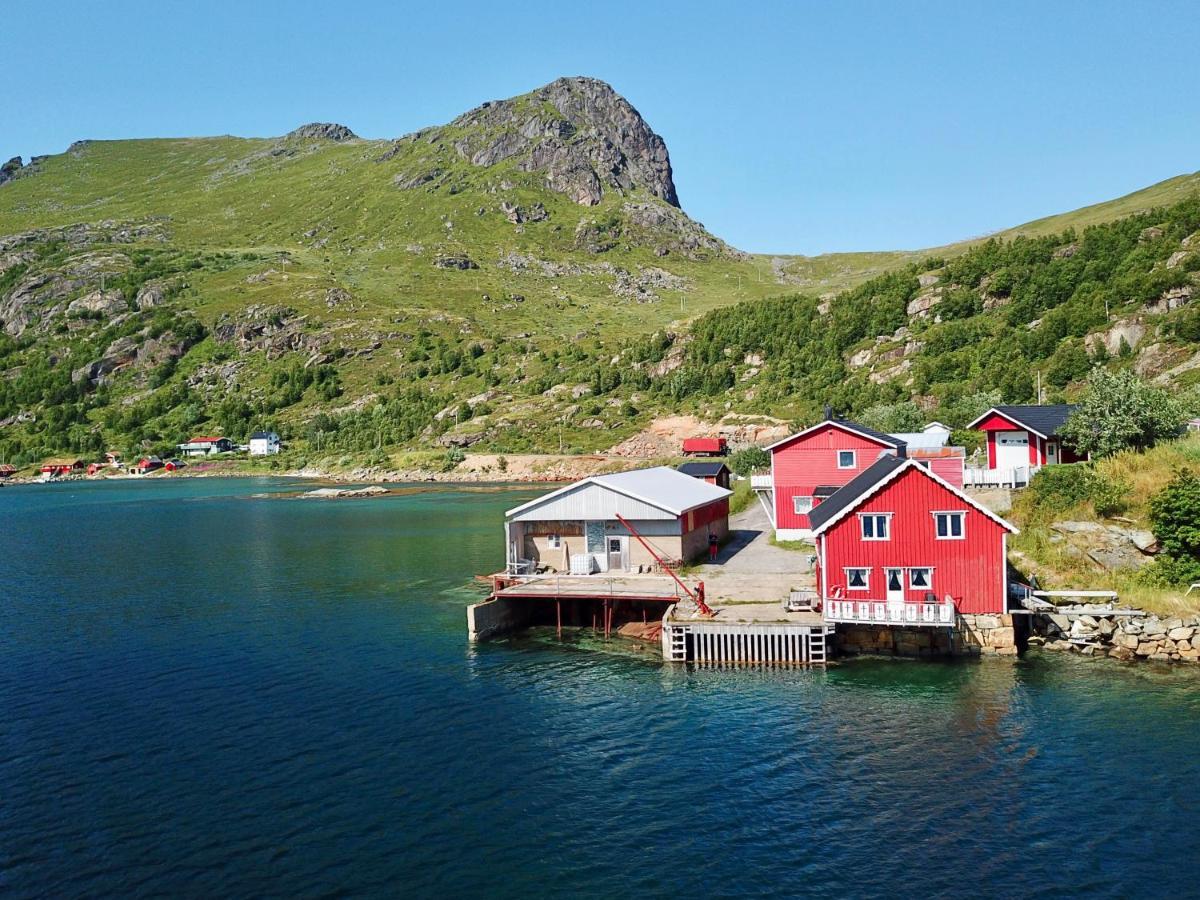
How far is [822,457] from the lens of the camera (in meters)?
56.0

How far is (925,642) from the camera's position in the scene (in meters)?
36.7

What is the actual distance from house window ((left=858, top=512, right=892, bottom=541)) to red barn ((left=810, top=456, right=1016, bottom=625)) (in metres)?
0.04

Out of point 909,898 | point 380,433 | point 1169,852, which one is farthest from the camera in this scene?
point 380,433

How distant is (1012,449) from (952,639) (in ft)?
90.1

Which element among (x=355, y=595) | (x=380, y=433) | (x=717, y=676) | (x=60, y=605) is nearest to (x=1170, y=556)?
(x=717, y=676)

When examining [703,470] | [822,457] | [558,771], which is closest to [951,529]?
[822,457]

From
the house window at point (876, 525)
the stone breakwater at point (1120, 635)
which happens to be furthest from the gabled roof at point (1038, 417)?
the house window at point (876, 525)

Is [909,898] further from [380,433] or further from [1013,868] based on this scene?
[380,433]

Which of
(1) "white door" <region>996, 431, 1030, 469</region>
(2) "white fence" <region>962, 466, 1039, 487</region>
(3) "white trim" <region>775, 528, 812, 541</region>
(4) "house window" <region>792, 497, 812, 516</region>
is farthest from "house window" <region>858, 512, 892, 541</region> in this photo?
(1) "white door" <region>996, 431, 1030, 469</region>

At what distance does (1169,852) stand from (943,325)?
14348 cm

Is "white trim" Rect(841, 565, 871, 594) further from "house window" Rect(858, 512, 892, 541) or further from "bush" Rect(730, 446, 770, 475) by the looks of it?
"bush" Rect(730, 446, 770, 475)

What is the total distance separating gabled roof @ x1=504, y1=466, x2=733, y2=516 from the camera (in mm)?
48500

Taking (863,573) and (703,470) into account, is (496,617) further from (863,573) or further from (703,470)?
(703,470)

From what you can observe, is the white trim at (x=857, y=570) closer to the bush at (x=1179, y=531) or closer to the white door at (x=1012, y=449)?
the bush at (x=1179, y=531)
